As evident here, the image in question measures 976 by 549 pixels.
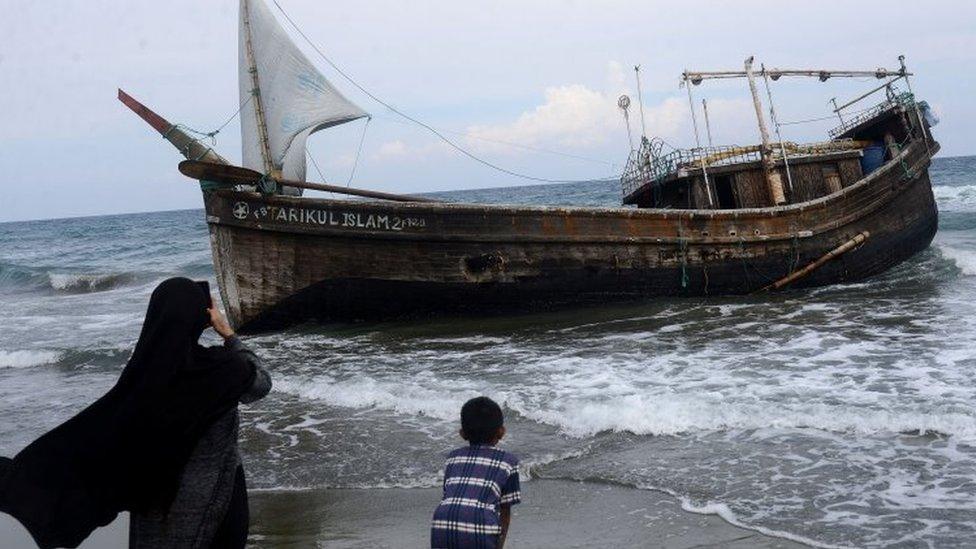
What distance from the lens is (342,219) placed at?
11.3 metres

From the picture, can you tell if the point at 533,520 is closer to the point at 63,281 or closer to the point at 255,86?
the point at 255,86

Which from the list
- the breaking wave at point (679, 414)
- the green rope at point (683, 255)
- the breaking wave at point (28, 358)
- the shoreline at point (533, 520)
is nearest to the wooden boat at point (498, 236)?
the green rope at point (683, 255)

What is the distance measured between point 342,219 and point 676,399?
18.9ft

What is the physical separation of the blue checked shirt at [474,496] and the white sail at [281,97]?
983 cm

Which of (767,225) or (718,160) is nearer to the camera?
(767,225)

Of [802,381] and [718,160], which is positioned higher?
[718,160]

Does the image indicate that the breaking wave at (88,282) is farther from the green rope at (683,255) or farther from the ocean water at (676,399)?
the green rope at (683,255)

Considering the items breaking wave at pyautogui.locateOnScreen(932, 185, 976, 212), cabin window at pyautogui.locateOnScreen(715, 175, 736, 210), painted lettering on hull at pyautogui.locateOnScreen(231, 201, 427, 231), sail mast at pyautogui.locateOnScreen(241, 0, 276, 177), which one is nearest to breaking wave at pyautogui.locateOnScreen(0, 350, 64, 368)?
painted lettering on hull at pyautogui.locateOnScreen(231, 201, 427, 231)

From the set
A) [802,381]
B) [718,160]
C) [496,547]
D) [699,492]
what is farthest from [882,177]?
[496,547]

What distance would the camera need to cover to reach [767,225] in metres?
12.6

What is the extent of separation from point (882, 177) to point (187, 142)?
10.7 metres

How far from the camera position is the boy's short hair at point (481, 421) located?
315 centimetres

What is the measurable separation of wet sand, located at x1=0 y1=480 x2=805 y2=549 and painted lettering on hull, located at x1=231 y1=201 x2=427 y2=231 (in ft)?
19.8

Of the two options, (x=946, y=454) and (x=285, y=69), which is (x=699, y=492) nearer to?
(x=946, y=454)
